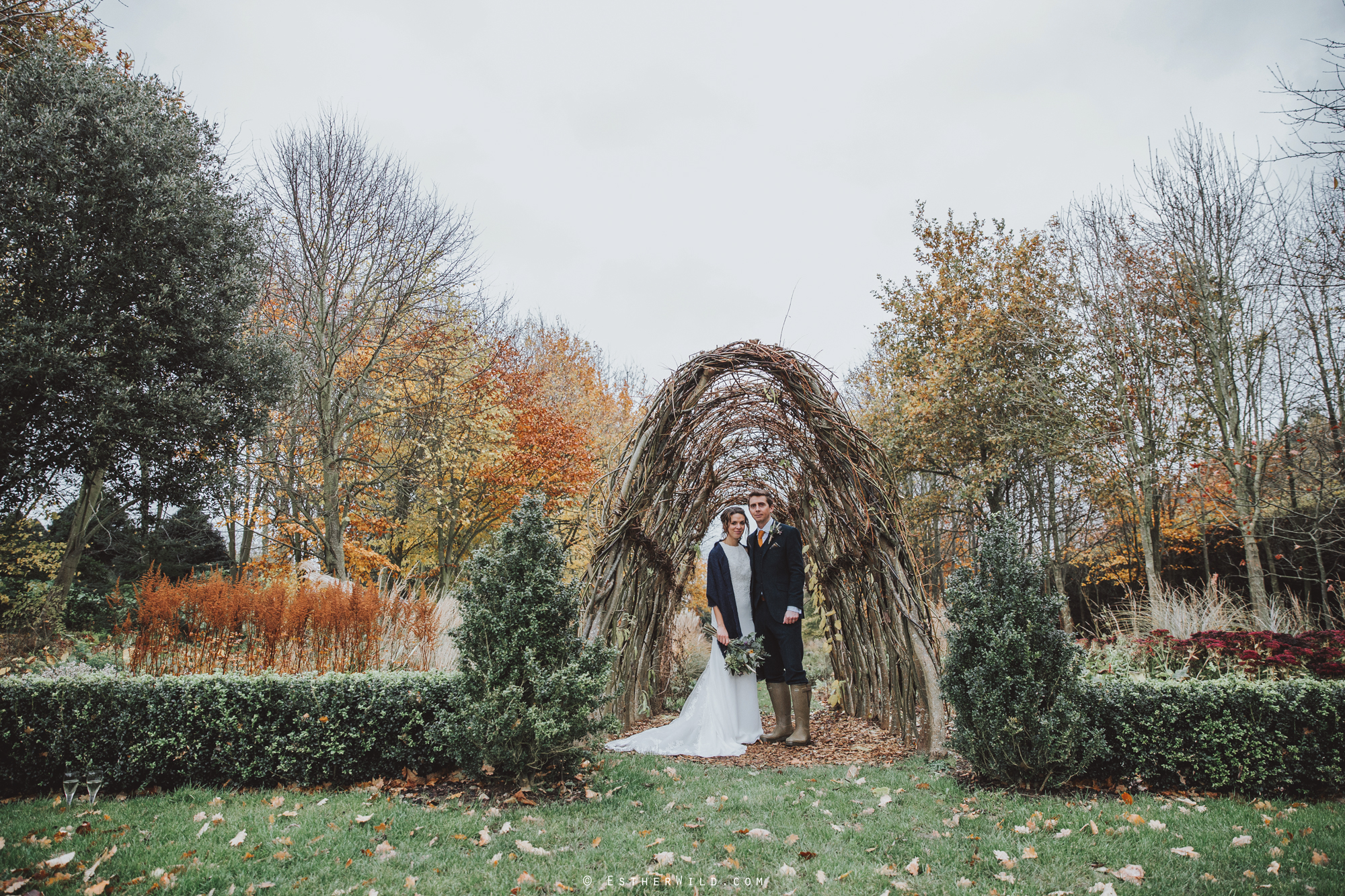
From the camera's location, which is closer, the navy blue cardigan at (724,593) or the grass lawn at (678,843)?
the grass lawn at (678,843)

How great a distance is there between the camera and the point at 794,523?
659 centimetres

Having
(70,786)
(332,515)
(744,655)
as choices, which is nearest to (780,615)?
(744,655)

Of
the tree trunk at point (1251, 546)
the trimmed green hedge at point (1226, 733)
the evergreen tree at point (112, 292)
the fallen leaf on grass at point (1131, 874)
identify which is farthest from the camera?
the tree trunk at point (1251, 546)

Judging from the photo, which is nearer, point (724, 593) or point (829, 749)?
point (829, 749)

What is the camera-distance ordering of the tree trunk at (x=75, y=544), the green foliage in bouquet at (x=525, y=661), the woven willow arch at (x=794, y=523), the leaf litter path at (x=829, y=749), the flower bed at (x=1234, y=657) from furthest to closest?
the tree trunk at (x=75, y=544)
the woven willow arch at (x=794, y=523)
the leaf litter path at (x=829, y=749)
the flower bed at (x=1234, y=657)
the green foliage in bouquet at (x=525, y=661)

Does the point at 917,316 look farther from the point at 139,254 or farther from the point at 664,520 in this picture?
the point at 139,254

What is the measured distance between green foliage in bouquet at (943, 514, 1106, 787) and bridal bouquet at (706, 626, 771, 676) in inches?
62.2

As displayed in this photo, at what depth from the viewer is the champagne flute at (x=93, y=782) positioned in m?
3.44

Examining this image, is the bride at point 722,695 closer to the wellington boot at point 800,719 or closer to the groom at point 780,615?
the groom at point 780,615

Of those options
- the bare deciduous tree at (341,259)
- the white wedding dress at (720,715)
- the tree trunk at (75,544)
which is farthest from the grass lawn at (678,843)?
the bare deciduous tree at (341,259)

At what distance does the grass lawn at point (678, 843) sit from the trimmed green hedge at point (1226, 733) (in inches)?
8.3

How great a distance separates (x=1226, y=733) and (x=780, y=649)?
265 cm

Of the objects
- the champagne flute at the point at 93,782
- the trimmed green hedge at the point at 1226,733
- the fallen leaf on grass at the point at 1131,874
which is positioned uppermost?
the trimmed green hedge at the point at 1226,733

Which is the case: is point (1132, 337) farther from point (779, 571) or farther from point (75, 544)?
point (75, 544)
